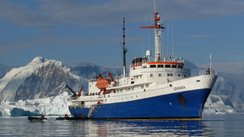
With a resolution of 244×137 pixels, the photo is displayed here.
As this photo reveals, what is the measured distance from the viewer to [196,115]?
204 ft

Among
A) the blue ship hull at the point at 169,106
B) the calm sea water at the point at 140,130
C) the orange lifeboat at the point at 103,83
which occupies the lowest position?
the calm sea water at the point at 140,130

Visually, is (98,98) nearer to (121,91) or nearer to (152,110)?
(121,91)

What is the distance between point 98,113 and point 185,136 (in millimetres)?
38540

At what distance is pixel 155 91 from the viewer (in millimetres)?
63250

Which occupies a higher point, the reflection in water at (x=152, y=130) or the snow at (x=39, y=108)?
the snow at (x=39, y=108)

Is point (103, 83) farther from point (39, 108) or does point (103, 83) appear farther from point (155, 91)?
point (39, 108)

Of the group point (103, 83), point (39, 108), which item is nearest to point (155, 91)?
point (103, 83)

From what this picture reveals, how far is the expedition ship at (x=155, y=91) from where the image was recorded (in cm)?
6138

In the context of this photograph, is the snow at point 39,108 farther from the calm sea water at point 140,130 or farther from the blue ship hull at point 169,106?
the calm sea water at point 140,130

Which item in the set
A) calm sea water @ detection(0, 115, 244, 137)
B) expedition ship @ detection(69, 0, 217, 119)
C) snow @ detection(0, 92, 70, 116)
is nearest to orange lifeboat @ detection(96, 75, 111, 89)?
expedition ship @ detection(69, 0, 217, 119)

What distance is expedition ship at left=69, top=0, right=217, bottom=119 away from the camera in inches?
2416

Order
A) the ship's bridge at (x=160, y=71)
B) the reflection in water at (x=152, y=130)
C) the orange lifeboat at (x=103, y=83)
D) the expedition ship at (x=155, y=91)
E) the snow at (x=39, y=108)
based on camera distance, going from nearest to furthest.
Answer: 1. the reflection in water at (x=152, y=130)
2. the expedition ship at (x=155, y=91)
3. the ship's bridge at (x=160, y=71)
4. the orange lifeboat at (x=103, y=83)
5. the snow at (x=39, y=108)

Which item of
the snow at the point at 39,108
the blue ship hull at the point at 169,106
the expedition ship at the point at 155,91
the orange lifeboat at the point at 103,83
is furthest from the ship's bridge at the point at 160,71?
the snow at the point at 39,108

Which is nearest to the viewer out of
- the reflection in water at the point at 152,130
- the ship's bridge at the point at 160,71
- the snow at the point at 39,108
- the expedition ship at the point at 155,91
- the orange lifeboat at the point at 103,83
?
the reflection in water at the point at 152,130
